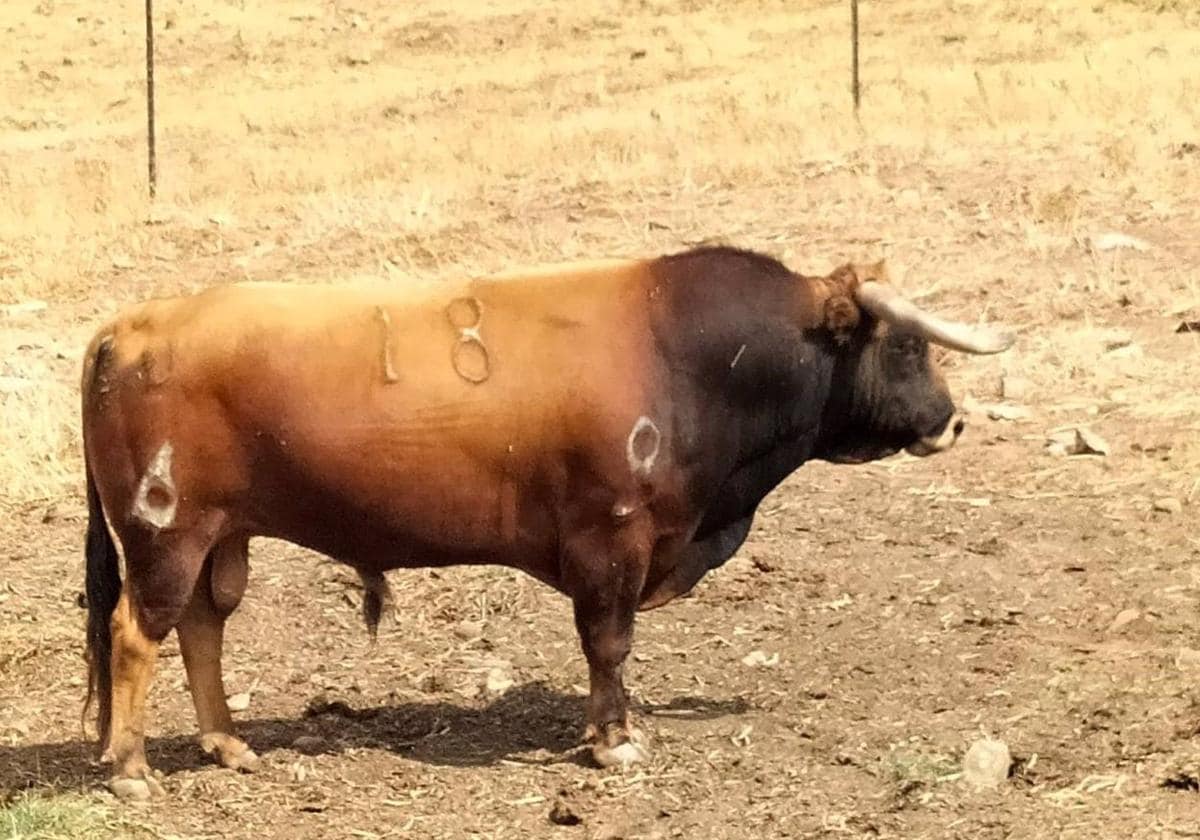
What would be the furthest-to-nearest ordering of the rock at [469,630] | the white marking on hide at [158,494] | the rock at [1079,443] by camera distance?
the rock at [1079,443] → the rock at [469,630] → the white marking on hide at [158,494]

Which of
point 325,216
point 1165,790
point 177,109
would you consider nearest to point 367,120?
point 177,109

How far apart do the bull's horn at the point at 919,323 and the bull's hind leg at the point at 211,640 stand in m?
2.24

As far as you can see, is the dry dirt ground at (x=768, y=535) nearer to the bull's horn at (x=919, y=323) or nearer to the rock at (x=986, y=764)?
the rock at (x=986, y=764)

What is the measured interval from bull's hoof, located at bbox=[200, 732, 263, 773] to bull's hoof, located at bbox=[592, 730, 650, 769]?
1.15 meters

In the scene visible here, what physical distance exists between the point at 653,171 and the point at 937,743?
1099 cm

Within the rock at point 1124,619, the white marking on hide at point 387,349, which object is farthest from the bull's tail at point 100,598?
the rock at point 1124,619

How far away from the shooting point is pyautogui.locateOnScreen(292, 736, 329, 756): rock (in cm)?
654

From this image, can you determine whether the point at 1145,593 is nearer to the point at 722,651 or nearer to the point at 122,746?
the point at 722,651

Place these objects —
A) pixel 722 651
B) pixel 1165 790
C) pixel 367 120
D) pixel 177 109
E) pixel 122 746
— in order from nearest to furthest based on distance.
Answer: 1. pixel 1165 790
2. pixel 122 746
3. pixel 722 651
4. pixel 367 120
5. pixel 177 109

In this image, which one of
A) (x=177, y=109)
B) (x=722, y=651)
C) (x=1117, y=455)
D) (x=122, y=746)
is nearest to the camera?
(x=122, y=746)

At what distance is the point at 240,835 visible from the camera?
5891 millimetres

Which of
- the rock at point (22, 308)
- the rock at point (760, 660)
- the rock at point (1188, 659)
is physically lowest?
the rock at point (760, 660)

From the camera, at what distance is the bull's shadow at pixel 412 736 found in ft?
21.1

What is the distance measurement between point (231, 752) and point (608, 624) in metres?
1.35
